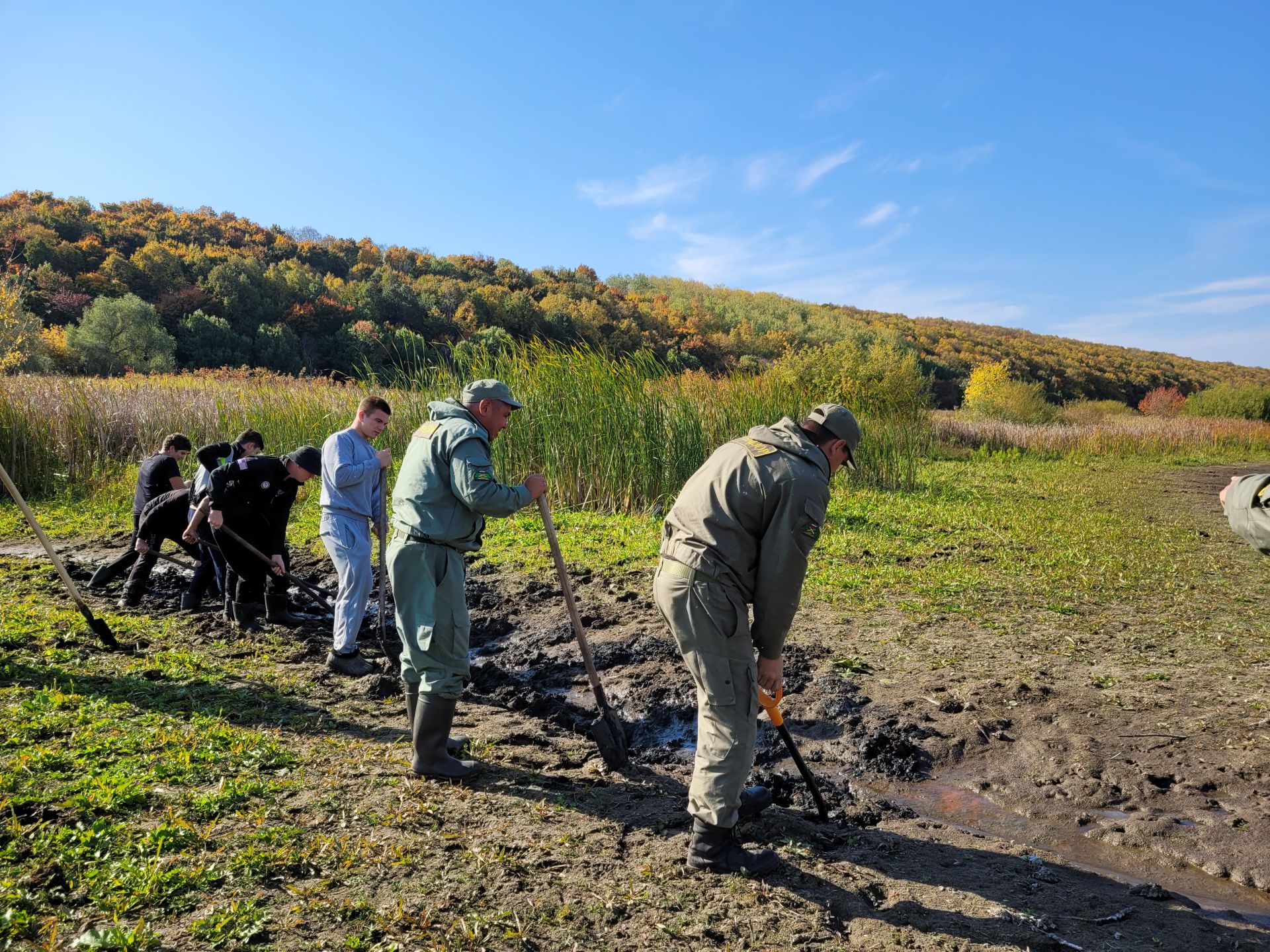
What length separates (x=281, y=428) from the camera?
48.2 ft

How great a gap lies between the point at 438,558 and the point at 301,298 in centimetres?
3630

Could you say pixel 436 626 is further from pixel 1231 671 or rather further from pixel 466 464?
pixel 1231 671

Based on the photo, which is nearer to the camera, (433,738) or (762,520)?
(762,520)

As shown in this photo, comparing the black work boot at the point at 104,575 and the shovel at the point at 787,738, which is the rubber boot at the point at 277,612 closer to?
the black work boot at the point at 104,575

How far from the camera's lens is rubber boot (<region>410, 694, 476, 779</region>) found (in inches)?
166

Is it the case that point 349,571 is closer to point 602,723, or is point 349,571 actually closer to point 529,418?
point 602,723

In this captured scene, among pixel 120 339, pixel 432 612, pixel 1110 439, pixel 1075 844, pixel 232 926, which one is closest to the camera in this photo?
pixel 232 926

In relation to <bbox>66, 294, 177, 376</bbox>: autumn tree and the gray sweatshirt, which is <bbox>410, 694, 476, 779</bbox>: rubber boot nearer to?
the gray sweatshirt

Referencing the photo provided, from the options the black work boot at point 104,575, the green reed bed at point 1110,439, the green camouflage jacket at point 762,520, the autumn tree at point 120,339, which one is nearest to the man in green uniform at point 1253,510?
the green camouflage jacket at point 762,520

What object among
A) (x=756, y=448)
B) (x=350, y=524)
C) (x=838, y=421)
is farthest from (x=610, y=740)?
(x=350, y=524)

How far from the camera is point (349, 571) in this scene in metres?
6.08

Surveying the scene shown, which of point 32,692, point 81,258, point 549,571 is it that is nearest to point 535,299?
point 81,258

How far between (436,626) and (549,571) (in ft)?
15.3

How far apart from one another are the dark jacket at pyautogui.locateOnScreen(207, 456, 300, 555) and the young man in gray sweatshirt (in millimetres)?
1271
